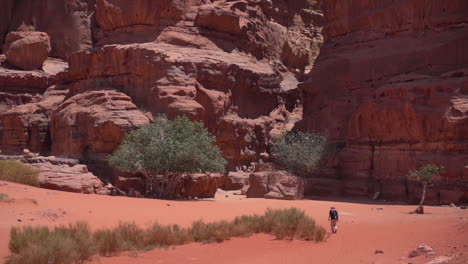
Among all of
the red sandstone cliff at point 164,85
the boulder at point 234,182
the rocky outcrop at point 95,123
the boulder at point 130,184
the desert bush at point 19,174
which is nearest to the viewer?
the desert bush at point 19,174

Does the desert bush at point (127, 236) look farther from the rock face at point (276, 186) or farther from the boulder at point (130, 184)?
the boulder at point (130, 184)

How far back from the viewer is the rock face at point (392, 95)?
25.0 m

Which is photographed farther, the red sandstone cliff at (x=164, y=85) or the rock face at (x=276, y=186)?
the red sandstone cliff at (x=164, y=85)

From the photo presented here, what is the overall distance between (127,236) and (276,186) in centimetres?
1506

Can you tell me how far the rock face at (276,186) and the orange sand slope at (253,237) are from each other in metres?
4.81

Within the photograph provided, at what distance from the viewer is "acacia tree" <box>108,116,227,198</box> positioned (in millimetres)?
23266

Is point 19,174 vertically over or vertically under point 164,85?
under

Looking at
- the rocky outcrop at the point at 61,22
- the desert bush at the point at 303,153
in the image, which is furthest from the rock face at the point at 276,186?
the rocky outcrop at the point at 61,22

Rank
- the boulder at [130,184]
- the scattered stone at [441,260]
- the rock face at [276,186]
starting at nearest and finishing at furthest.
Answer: the scattered stone at [441,260] → the boulder at [130,184] → the rock face at [276,186]

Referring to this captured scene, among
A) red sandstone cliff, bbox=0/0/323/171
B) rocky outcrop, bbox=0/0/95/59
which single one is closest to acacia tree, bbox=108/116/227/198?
red sandstone cliff, bbox=0/0/323/171

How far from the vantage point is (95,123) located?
96.4 ft

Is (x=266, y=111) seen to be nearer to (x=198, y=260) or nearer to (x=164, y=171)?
(x=164, y=171)

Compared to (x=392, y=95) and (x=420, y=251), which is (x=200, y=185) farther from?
(x=420, y=251)

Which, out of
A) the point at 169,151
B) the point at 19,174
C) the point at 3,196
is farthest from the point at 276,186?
the point at 3,196
